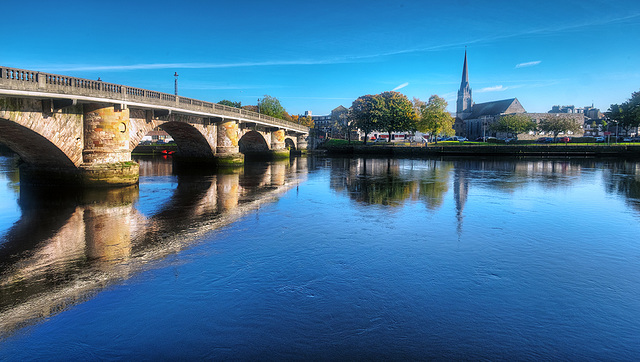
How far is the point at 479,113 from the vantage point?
128750mm

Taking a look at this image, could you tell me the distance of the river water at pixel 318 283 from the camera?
20.3ft

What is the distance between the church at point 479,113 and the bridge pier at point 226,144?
268 feet

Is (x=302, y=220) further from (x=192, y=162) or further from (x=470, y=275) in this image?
(x=192, y=162)

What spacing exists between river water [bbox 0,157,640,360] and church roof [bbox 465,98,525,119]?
109m

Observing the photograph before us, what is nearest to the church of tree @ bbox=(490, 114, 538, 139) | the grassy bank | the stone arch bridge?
tree @ bbox=(490, 114, 538, 139)

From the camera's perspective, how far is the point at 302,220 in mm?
15617

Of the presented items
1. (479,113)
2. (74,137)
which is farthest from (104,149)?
(479,113)

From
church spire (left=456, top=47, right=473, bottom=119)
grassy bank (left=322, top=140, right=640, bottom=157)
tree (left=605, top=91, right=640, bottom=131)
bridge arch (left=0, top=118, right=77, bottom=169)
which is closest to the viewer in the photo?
bridge arch (left=0, top=118, right=77, bottom=169)

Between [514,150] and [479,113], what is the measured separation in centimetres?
6467

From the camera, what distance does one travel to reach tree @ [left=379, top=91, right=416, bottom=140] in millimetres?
81750

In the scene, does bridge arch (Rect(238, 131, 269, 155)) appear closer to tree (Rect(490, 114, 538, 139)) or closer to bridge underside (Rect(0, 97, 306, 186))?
bridge underside (Rect(0, 97, 306, 186))

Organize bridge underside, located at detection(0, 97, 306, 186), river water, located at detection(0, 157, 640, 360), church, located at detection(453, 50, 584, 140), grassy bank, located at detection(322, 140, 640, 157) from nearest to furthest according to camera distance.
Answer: river water, located at detection(0, 157, 640, 360)
bridge underside, located at detection(0, 97, 306, 186)
grassy bank, located at detection(322, 140, 640, 157)
church, located at detection(453, 50, 584, 140)

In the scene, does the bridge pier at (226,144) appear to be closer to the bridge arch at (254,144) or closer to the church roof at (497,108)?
the bridge arch at (254,144)

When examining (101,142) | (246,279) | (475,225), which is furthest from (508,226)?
(101,142)
